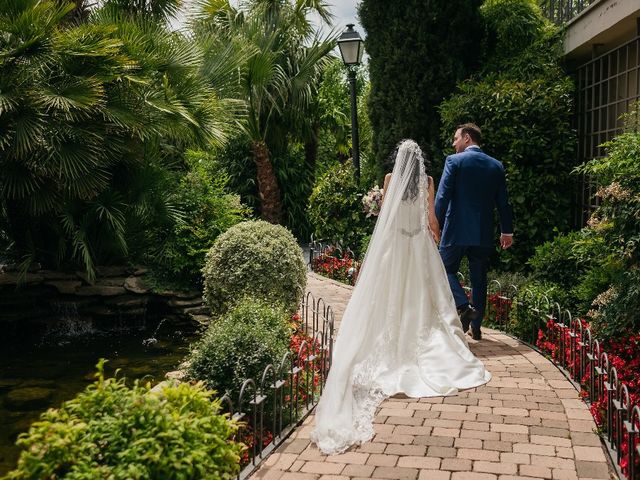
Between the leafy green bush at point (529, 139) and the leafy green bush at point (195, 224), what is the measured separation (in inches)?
145

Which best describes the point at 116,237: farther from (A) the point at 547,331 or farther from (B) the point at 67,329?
(A) the point at 547,331

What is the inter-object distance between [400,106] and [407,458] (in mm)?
7529

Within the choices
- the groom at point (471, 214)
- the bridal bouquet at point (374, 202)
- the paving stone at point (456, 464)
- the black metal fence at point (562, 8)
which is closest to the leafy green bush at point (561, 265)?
the groom at point (471, 214)

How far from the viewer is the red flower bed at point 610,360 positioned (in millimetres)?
4461

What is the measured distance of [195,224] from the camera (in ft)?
35.7

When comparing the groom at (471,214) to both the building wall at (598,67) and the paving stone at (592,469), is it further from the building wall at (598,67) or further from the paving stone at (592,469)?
the paving stone at (592,469)

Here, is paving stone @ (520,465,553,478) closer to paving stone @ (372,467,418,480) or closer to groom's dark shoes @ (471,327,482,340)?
paving stone @ (372,467,418,480)

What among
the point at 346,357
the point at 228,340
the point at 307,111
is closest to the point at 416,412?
the point at 346,357

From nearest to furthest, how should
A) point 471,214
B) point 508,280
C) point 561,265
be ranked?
1. point 471,214
2. point 561,265
3. point 508,280

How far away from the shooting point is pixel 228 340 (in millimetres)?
5039

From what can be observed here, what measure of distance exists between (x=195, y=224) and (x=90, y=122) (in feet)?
7.44

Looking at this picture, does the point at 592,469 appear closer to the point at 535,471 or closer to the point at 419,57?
the point at 535,471

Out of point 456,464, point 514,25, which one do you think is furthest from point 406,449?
point 514,25

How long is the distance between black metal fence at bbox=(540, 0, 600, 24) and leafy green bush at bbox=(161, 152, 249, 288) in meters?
5.36
